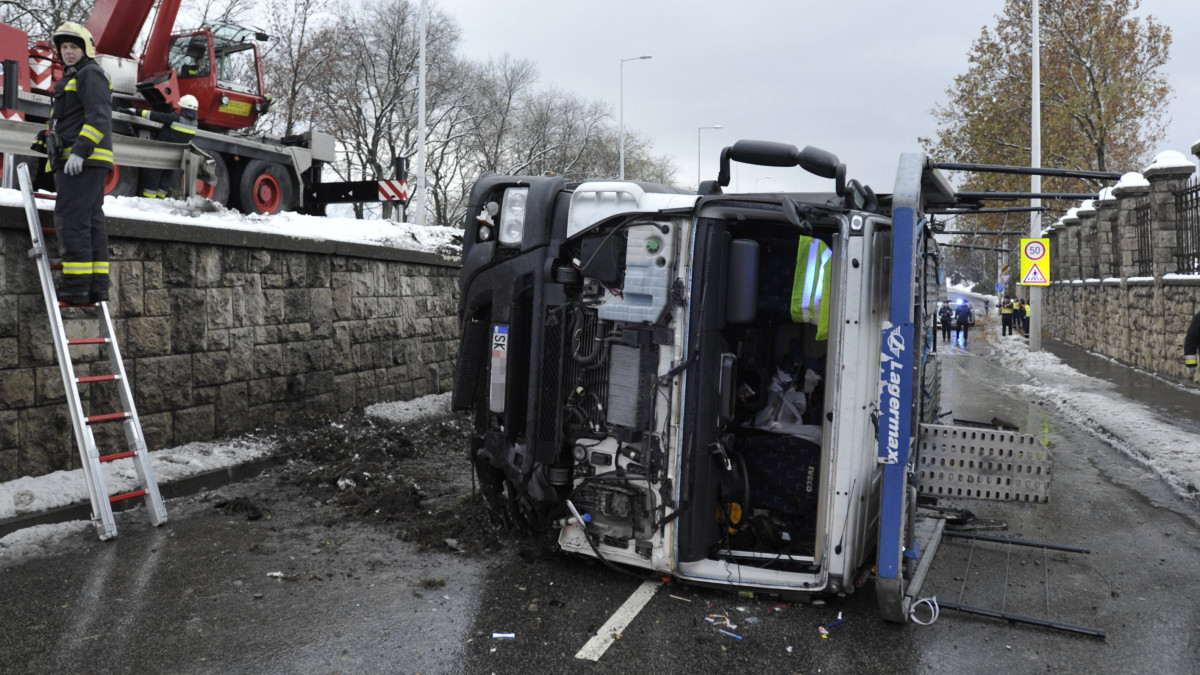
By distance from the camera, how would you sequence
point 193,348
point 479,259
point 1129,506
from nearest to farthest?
point 479,259 < point 1129,506 < point 193,348

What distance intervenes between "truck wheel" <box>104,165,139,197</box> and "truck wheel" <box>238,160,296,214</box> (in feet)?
7.49

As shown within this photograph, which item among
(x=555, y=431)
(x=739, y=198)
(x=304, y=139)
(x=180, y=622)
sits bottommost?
(x=180, y=622)

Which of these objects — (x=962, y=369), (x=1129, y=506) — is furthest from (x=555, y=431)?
(x=962, y=369)

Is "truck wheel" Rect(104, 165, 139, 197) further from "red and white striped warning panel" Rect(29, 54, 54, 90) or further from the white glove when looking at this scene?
the white glove

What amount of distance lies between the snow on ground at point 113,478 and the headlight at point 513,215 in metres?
3.47

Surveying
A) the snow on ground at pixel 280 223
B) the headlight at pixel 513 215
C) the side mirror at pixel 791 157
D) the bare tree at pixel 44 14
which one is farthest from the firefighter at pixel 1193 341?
the bare tree at pixel 44 14

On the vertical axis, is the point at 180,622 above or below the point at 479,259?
below

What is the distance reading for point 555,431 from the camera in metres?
5.11

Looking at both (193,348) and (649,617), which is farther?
(193,348)

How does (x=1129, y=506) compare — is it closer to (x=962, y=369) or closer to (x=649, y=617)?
(x=649, y=617)

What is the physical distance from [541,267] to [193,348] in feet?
13.6

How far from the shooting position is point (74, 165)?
6055 millimetres

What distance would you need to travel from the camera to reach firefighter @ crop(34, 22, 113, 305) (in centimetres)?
613

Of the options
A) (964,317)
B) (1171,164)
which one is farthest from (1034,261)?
(964,317)
